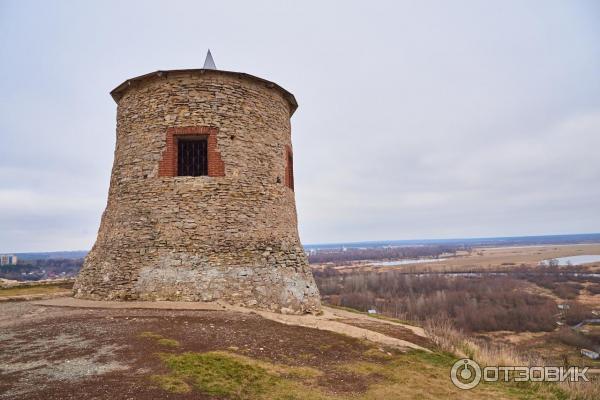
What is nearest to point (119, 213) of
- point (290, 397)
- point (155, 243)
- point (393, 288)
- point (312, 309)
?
point (155, 243)

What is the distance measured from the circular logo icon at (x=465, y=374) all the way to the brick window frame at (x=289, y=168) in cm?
689

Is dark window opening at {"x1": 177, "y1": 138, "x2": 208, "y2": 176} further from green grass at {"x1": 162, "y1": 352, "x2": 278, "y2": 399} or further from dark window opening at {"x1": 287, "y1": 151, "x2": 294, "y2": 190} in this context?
green grass at {"x1": 162, "y1": 352, "x2": 278, "y2": 399}

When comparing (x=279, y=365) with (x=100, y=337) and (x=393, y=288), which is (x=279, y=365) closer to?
(x=100, y=337)

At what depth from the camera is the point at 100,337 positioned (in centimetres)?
626

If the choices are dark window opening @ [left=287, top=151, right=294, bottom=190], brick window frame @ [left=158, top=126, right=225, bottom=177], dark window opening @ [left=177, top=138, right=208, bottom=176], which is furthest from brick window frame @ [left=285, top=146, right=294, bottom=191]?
dark window opening @ [left=177, top=138, right=208, bottom=176]

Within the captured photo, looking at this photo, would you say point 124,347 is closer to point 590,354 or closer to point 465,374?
point 465,374

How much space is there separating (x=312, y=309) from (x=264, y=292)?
5.05 feet

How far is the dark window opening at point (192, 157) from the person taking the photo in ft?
34.1

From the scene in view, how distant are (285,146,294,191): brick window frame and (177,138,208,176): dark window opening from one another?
258cm

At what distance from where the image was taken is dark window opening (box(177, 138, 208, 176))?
1039 cm

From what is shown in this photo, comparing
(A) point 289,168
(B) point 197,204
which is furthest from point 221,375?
(A) point 289,168

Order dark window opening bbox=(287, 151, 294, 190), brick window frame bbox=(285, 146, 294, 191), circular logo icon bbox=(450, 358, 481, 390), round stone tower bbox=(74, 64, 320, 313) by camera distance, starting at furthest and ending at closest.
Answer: dark window opening bbox=(287, 151, 294, 190) → brick window frame bbox=(285, 146, 294, 191) → round stone tower bbox=(74, 64, 320, 313) → circular logo icon bbox=(450, 358, 481, 390)

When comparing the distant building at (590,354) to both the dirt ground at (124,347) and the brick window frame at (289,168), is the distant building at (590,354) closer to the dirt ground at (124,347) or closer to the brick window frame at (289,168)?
the brick window frame at (289,168)

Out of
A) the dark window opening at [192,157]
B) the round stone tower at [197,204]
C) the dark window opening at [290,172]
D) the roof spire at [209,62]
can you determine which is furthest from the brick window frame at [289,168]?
the roof spire at [209,62]
